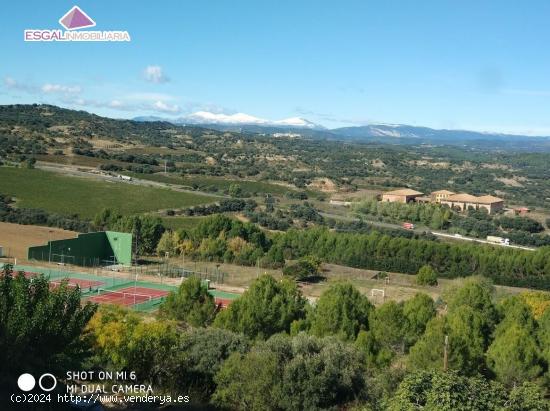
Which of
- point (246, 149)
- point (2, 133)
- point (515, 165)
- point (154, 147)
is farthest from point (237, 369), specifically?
point (515, 165)

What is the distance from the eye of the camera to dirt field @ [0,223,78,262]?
3369 cm

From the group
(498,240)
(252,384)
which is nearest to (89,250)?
(252,384)

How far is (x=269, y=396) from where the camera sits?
37.4 ft

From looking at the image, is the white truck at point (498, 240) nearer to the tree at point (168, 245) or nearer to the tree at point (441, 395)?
the tree at point (168, 245)

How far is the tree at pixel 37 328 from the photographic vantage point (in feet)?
32.2

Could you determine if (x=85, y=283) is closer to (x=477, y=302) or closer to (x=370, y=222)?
(x=477, y=302)

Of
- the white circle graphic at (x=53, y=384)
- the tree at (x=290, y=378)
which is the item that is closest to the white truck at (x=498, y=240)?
the tree at (x=290, y=378)

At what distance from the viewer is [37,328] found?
10.2 meters

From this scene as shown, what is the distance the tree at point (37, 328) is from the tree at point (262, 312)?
7860mm

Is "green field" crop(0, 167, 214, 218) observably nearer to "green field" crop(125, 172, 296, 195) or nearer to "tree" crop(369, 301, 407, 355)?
"green field" crop(125, 172, 296, 195)

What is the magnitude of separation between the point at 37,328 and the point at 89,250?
81.1 feet

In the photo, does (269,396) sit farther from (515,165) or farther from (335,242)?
(515,165)

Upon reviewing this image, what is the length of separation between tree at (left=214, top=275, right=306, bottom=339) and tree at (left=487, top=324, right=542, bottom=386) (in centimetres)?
628

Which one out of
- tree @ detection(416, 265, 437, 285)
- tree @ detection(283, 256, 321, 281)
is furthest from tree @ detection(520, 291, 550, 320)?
tree @ detection(283, 256, 321, 281)
